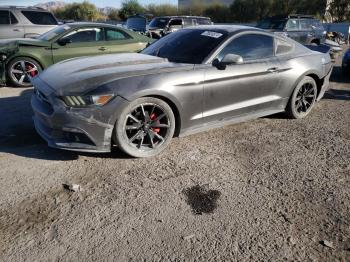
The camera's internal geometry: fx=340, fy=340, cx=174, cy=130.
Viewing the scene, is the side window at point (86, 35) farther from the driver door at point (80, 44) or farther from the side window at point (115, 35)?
the side window at point (115, 35)

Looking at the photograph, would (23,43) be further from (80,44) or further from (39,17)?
(39,17)

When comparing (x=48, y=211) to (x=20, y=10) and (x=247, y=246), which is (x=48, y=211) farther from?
(x=20, y=10)

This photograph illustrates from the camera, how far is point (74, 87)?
12.2 ft

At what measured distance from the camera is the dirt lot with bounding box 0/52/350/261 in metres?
2.63

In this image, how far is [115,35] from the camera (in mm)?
8438

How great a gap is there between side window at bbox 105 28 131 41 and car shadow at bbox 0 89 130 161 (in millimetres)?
3061

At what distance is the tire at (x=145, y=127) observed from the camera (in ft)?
12.6

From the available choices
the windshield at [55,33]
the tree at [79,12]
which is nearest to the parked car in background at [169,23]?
the windshield at [55,33]

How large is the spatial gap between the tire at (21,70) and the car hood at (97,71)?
10.5ft

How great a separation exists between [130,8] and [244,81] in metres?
49.5

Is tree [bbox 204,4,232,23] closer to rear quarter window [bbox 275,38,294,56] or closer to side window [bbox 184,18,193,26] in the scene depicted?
side window [bbox 184,18,193,26]

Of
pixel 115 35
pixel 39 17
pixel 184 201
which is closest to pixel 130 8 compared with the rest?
pixel 39 17

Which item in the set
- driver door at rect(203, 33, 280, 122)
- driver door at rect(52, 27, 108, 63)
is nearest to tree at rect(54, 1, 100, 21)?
driver door at rect(52, 27, 108, 63)

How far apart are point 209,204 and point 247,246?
64 cm
